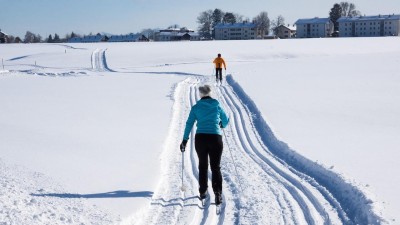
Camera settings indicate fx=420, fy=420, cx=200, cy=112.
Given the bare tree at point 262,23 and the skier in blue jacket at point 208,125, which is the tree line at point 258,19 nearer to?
the bare tree at point 262,23

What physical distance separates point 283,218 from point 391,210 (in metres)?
1.39

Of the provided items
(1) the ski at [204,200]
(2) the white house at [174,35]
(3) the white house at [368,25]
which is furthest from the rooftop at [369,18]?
(1) the ski at [204,200]

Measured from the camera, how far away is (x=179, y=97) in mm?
17906

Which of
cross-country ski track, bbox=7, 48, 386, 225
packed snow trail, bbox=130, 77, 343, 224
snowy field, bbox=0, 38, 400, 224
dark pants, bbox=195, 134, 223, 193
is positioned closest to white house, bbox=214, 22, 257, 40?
snowy field, bbox=0, 38, 400, 224

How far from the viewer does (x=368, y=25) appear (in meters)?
142

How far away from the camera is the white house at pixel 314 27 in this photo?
477ft

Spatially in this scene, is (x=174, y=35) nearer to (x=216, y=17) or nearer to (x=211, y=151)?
(x=216, y=17)

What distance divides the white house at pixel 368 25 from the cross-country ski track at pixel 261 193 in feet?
467

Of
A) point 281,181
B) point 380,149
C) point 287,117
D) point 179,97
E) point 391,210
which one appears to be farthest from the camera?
point 179,97

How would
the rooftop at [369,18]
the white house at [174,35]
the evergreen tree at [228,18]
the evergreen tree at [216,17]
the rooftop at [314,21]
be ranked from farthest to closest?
the evergreen tree at [228,18]
the evergreen tree at [216,17]
the white house at [174,35]
the rooftop at [314,21]
the rooftop at [369,18]

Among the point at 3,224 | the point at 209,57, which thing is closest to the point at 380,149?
the point at 3,224

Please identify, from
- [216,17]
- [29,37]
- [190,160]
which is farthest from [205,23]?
[190,160]

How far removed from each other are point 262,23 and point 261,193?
508 feet

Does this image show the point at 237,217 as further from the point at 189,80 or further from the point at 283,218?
the point at 189,80
